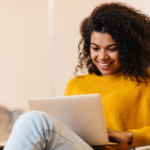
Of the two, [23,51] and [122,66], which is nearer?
[122,66]

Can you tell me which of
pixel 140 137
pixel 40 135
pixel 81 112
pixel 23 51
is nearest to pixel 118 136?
pixel 140 137

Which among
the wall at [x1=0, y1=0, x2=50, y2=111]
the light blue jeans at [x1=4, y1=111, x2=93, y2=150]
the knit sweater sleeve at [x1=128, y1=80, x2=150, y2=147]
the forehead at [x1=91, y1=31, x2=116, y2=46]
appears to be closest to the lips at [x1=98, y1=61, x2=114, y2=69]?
the forehead at [x1=91, y1=31, x2=116, y2=46]

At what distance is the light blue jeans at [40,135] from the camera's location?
31.7 inches

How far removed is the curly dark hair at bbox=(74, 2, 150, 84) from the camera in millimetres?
1355

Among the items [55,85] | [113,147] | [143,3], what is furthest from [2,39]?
[113,147]

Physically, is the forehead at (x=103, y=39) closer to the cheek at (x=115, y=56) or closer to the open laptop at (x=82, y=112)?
the cheek at (x=115, y=56)

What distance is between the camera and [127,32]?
1.35 meters

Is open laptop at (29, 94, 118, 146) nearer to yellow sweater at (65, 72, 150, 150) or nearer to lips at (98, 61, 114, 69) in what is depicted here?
yellow sweater at (65, 72, 150, 150)

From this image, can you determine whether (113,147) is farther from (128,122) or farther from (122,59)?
(122,59)

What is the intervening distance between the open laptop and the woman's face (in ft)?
1.33

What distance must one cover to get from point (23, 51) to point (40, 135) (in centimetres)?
204

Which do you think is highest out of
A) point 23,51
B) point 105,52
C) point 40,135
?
point 105,52

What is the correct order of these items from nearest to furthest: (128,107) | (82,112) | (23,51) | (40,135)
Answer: (40,135), (82,112), (128,107), (23,51)

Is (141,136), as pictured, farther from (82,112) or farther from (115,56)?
(115,56)
